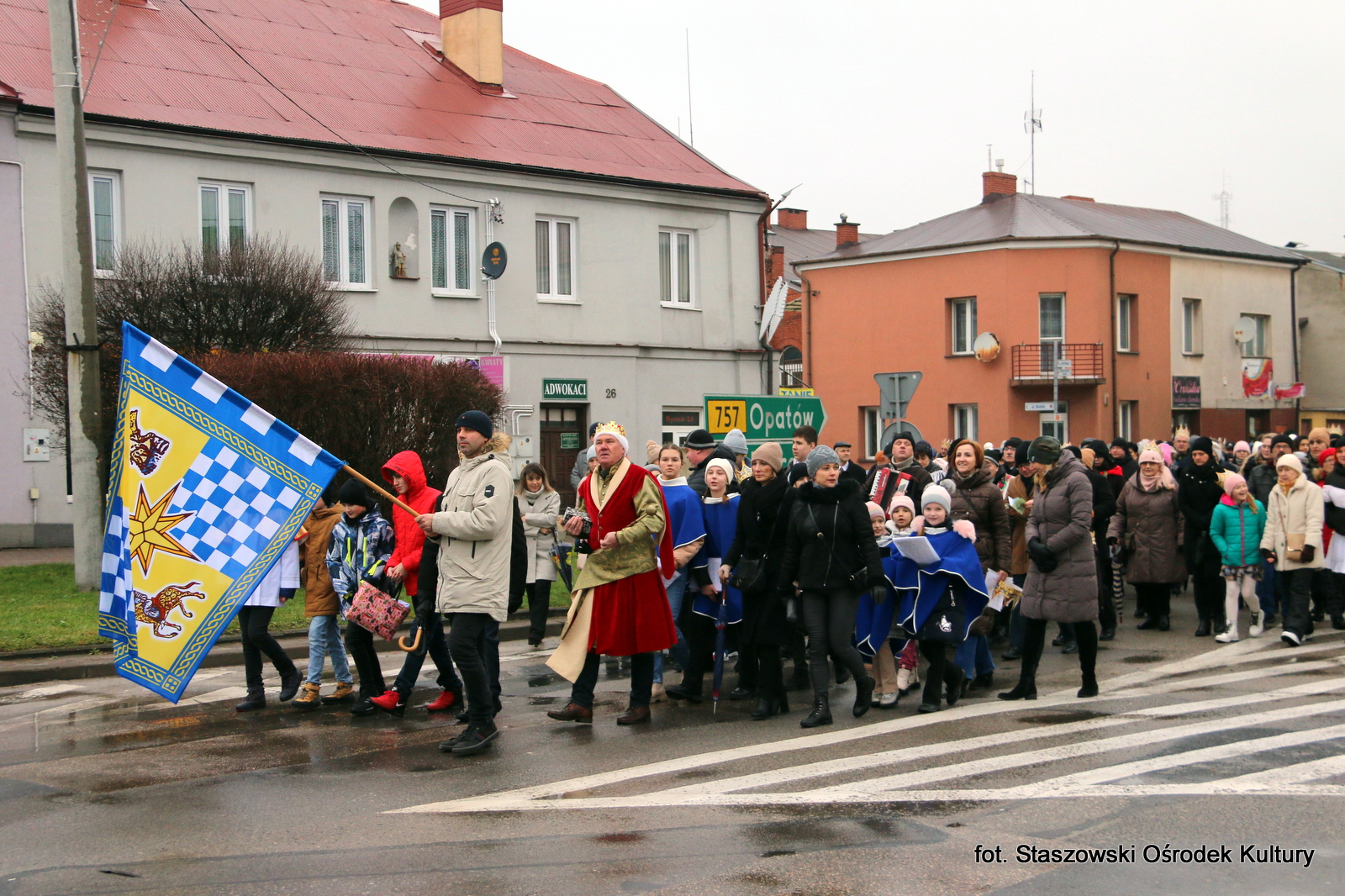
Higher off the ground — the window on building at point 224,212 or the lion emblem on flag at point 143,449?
the window on building at point 224,212

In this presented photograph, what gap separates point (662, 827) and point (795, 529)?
315 centimetres

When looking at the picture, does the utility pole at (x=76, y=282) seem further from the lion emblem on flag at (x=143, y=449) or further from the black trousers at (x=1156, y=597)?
the black trousers at (x=1156, y=597)

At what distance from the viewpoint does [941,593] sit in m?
9.27

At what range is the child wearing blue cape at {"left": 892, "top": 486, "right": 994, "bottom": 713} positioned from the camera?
9.22 metres

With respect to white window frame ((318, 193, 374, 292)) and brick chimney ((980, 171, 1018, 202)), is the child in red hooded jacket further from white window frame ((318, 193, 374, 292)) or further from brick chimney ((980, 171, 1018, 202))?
brick chimney ((980, 171, 1018, 202))

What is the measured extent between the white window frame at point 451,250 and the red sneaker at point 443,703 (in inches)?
712

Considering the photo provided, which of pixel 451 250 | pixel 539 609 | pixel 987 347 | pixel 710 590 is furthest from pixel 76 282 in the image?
pixel 987 347

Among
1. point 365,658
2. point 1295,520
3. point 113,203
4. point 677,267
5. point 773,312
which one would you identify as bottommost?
point 365,658

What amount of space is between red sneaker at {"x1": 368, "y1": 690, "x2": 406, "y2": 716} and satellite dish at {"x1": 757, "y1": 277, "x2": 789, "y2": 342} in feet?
58.5

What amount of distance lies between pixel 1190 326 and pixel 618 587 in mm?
38327

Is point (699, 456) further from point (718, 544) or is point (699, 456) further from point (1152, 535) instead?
point (1152, 535)

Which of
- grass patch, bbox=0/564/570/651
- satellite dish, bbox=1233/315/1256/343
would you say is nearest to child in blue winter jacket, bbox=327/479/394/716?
grass patch, bbox=0/564/570/651

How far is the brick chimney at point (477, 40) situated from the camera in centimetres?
3061

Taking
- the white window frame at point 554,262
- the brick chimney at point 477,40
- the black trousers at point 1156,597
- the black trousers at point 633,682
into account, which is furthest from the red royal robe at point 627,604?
the brick chimney at point 477,40
